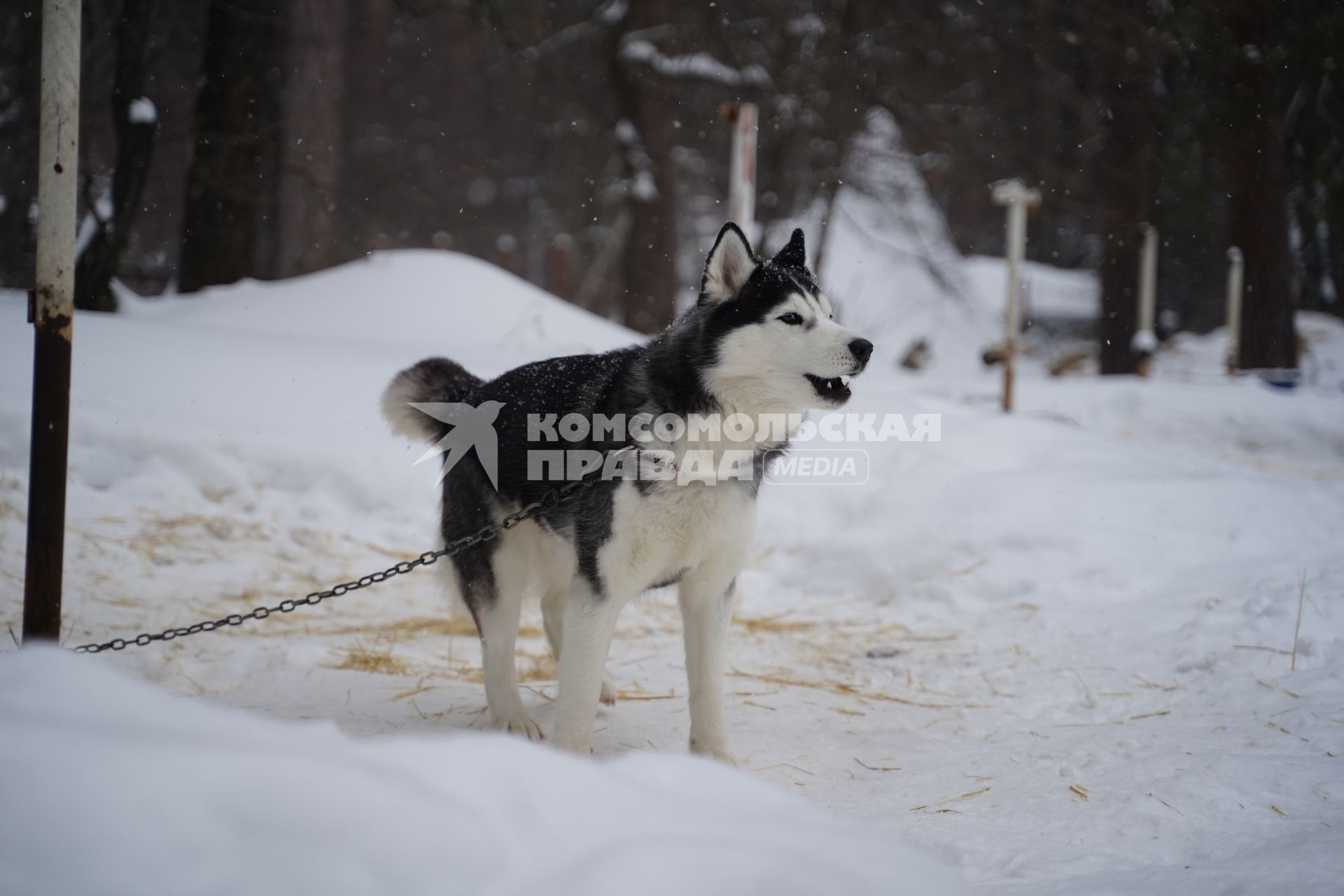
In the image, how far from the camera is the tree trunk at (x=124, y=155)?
21.7ft

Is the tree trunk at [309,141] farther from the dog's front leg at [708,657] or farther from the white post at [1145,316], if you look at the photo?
the white post at [1145,316]

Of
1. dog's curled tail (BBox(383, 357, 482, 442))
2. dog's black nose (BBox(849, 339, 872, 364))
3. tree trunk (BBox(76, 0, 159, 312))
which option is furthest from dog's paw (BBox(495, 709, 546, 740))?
tree trunk (BBox(76, 0, 159, 312))

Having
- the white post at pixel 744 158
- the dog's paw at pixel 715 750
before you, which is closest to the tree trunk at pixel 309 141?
the white post at pixel 744 158

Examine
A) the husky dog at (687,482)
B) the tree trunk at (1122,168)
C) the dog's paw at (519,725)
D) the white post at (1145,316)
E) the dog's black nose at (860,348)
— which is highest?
the tree trunk at (1122,168)

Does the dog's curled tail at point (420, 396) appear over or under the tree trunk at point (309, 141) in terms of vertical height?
under

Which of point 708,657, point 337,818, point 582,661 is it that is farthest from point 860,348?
point 337,818

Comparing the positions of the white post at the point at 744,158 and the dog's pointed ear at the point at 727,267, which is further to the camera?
the white post at the point at 744,158

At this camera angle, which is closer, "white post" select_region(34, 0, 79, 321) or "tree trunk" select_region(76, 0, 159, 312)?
"white post" select_region(34, 0, 79, 321)

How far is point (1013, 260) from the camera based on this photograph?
7426 mm

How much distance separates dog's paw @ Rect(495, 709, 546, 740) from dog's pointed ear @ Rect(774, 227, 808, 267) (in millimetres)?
1777

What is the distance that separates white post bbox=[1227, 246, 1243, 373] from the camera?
1078 cm

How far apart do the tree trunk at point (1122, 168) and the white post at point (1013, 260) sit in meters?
2.66

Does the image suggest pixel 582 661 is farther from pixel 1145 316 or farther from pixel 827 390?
pixel 1145 316

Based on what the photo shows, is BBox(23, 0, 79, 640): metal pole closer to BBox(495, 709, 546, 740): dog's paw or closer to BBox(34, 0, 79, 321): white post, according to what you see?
BBox(34, 0, 79, 321): white post
